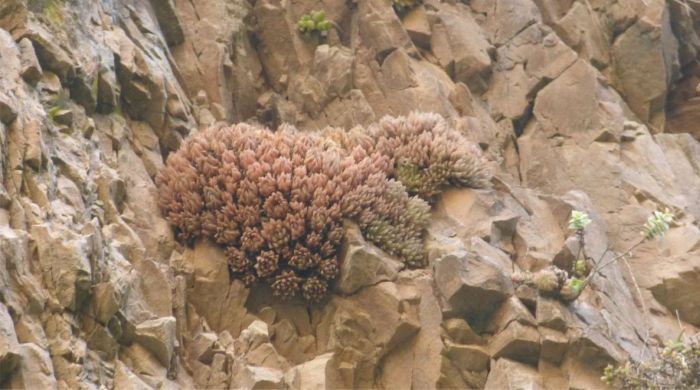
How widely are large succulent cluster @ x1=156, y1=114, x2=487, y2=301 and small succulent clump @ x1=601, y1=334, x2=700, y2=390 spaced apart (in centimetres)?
246

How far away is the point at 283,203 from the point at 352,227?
78 cm

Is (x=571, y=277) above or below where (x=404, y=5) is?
below

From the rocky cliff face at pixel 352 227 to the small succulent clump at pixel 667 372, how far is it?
0.59m

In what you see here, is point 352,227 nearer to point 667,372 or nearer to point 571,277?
point 571,277

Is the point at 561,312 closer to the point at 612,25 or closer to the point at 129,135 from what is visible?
the point at 129,135

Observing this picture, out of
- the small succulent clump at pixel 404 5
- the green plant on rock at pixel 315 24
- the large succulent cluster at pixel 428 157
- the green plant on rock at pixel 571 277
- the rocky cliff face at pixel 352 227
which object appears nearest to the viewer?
the rocky cliff face at pixel 352 227

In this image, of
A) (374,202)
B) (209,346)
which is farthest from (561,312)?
(209,346)

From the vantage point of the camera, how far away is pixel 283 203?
9.37 m

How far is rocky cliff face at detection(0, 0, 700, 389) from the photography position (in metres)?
7.61

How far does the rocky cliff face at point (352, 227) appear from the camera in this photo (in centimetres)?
761

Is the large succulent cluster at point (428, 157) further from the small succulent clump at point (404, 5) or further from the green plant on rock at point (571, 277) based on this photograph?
the small succulent clump at point (404, 5)

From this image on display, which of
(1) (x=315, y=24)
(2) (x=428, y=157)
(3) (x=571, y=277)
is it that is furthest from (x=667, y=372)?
(1) (x=315, y=24)

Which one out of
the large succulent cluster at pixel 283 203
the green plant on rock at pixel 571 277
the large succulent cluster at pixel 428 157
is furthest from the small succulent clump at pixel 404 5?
the green plant on rock at pixel 571 277

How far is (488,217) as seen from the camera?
10.2 meters
